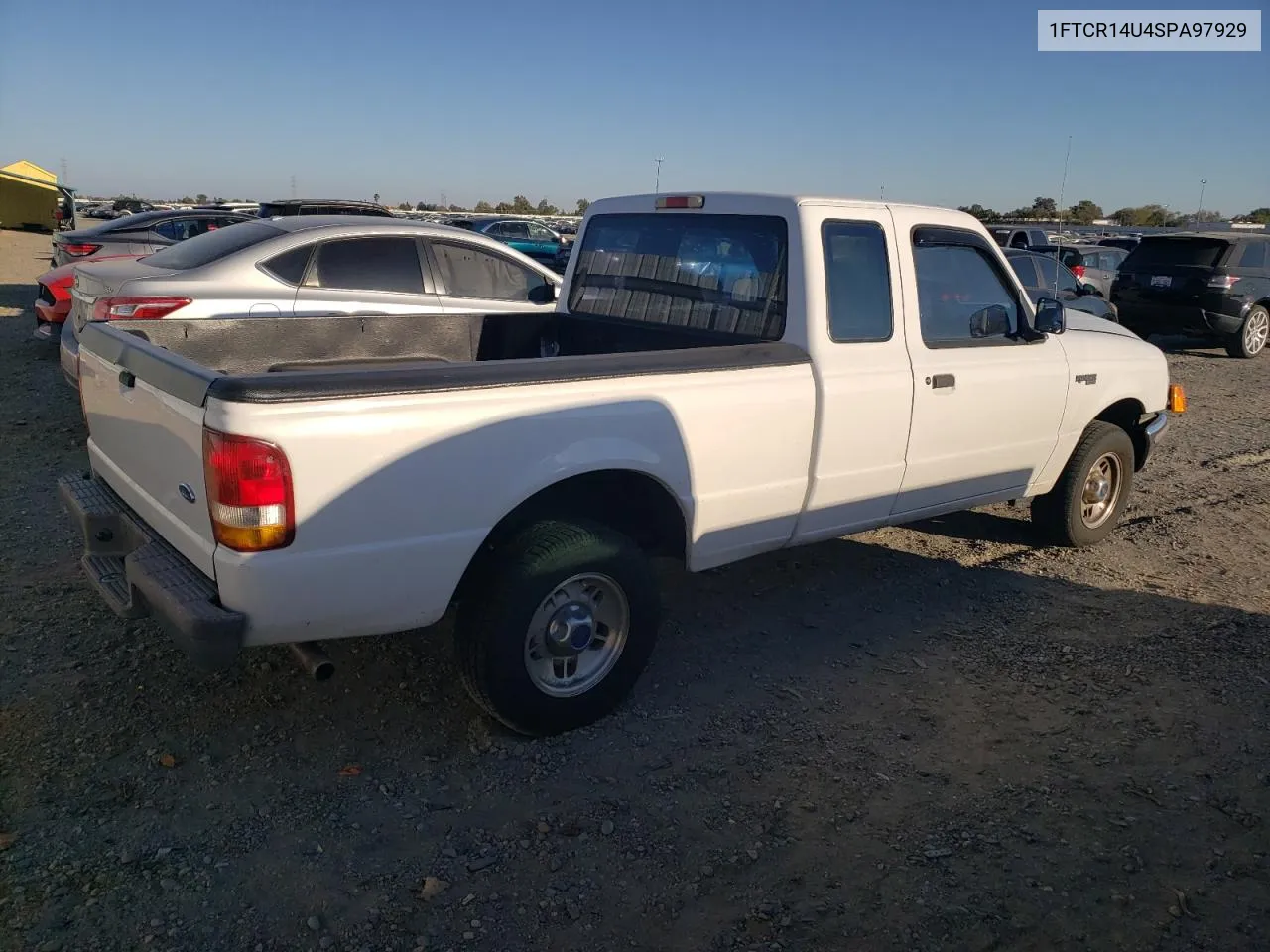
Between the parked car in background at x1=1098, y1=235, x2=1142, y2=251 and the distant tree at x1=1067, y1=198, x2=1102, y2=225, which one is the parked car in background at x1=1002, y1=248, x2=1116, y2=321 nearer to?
the parked car in background at x1=1098, y1=235, x2=1142, y2=251

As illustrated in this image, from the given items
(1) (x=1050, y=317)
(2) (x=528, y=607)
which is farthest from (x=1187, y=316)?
(2) (x=528, y=607)

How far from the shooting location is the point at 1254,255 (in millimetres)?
14656

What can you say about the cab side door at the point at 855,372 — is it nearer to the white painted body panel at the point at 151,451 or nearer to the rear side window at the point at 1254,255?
the white painted body panel at the point at 151,451

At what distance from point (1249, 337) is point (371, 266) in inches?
534

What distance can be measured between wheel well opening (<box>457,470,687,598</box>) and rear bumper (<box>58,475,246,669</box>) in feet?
2.83

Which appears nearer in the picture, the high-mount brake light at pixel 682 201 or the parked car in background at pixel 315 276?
the high-mount brake light at pixel 682 201

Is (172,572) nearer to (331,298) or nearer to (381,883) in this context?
(381,883)

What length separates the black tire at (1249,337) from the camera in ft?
48.1

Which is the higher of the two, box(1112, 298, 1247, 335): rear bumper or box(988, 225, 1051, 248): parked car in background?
box(988, 225, 1051, 248): parked car in background

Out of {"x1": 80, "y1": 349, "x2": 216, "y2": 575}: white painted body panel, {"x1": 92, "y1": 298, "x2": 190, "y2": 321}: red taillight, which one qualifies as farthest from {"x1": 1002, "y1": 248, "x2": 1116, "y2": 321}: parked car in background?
{"x1": 80, "y1": 349, "x2": 216, "y2": 575}: white painted body panel

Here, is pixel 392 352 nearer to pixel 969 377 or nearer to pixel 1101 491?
pixel 969 377

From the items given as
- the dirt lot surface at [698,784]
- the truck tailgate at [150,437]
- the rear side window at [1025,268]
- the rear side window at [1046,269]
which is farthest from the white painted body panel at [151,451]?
the rear side window at [1046,269]

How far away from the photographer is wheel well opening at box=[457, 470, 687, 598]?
351cm

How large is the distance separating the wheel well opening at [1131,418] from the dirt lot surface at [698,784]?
1.20 m
